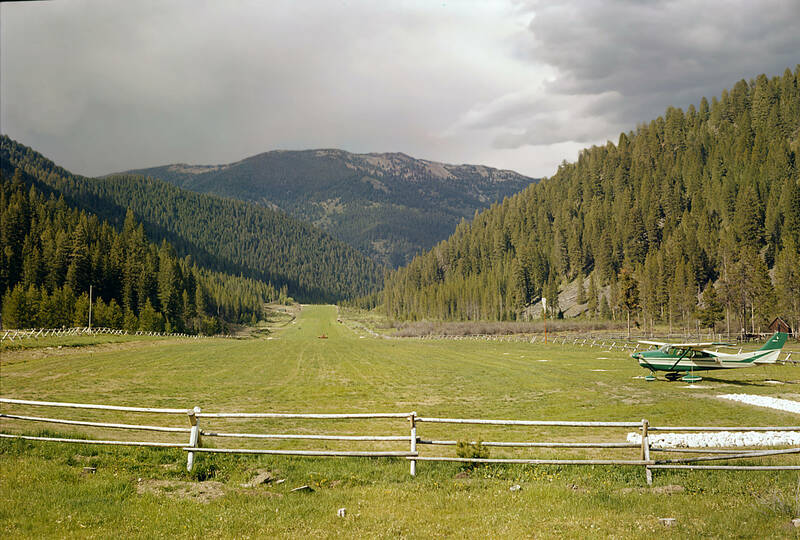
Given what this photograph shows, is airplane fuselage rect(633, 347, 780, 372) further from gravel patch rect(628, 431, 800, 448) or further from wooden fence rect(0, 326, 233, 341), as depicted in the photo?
wooden fence rect(0, 326, 233, 341)

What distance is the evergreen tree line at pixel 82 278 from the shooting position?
96.9m

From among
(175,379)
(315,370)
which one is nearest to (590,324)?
(315,370)

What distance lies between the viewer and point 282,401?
112 feet

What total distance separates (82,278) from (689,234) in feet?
464

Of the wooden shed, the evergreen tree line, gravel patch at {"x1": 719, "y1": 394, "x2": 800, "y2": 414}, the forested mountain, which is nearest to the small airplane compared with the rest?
gravel patch at {"x1": 719, "y1": 394, "x2": 800, "y2": 414}

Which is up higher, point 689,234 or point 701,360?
point 689,234

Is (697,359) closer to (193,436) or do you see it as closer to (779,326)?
(193,436)

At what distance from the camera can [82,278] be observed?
373 ft

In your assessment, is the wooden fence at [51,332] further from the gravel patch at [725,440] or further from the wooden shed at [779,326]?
the wooden shed at [779,326]

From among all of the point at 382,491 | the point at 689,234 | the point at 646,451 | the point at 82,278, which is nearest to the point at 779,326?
the point at 689,234

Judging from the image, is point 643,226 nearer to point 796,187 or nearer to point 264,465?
point 796,187

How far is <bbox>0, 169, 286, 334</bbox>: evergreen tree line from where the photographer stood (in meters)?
96.9

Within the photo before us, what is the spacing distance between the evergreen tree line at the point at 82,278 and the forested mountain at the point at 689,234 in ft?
299

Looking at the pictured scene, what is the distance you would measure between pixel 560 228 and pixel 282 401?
17467cm
